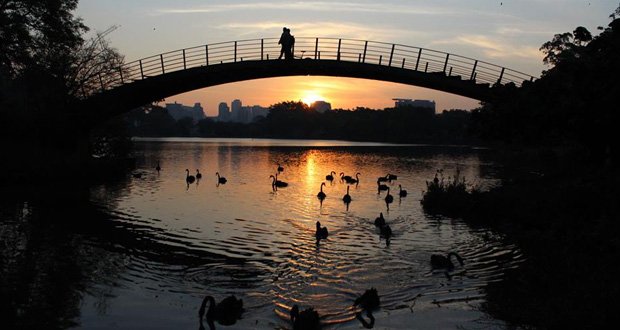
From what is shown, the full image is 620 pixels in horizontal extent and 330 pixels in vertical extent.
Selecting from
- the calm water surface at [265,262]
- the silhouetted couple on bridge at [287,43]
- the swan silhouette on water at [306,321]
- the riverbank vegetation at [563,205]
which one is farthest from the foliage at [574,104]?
the swan silhouette on water at [306,321]

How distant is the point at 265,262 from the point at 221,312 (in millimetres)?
5415

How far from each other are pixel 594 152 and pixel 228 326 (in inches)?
907

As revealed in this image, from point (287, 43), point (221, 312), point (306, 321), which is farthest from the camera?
point (287, 43)

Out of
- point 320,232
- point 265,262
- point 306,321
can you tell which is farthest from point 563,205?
point 306,321

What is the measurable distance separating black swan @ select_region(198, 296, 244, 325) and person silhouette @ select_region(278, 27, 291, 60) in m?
26.9

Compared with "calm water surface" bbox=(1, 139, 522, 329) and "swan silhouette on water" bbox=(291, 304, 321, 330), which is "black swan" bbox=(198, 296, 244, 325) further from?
"swan silhouette on water" bbox=(291, 304, 321, 330)

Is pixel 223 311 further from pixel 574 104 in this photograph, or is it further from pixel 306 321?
pixel 574 104

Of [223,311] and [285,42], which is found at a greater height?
[285,42]

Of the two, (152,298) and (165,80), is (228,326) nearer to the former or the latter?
(152,298)

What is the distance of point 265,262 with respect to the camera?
17141mm

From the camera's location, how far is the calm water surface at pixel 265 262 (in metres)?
12.4

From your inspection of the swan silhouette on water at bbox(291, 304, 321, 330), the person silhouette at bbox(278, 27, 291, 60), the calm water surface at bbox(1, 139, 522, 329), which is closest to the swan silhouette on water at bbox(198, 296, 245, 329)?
the calm water surface at bbox(1, 139, 522, 329)

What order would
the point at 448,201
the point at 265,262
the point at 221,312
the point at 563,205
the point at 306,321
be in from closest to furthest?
the point at 306,321 → the point at 221,312 → the point at 265,262 → the point at 563,205 → the point at 448,201

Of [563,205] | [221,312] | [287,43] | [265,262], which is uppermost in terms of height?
[287,43]
